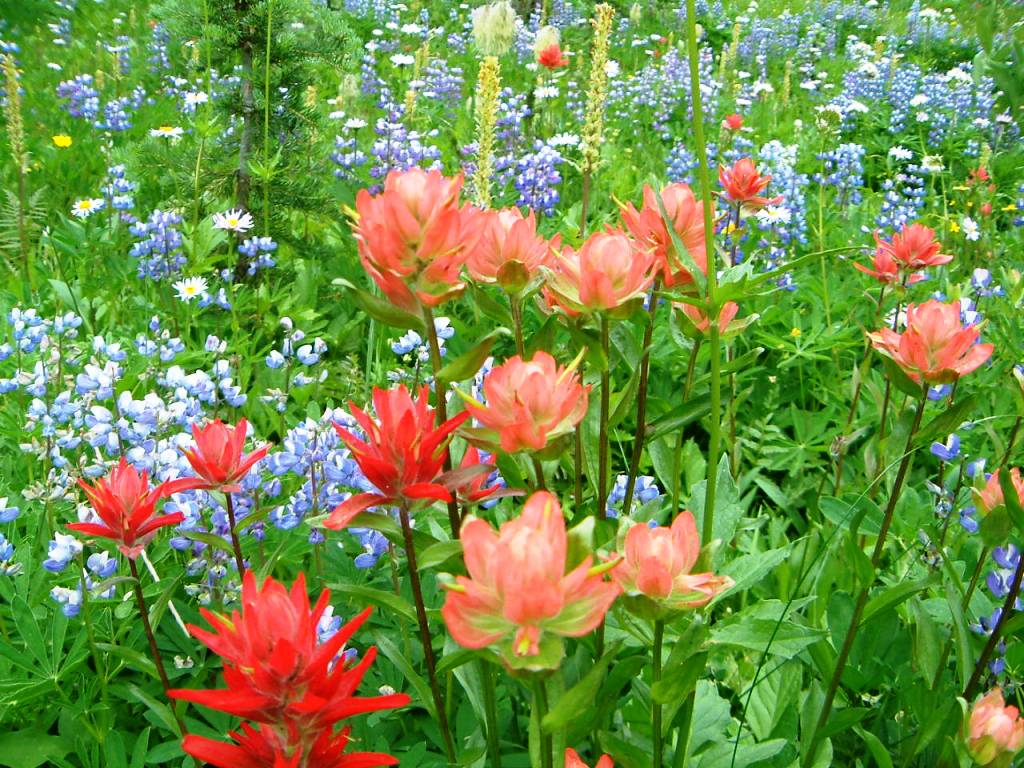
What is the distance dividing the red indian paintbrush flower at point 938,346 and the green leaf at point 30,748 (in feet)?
4.72

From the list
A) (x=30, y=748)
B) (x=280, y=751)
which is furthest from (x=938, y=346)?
(x=30, y=748)

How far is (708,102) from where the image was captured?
241 inches

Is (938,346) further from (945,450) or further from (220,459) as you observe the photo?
(220,459)

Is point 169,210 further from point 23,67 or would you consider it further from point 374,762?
point 23,67

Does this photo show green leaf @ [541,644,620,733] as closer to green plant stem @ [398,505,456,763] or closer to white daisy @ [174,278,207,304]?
green plant stem @ [398,505,456,763]

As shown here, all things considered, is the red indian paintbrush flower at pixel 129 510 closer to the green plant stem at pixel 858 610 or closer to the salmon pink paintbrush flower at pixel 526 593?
the salmon pink paintbrush flower at pixel 526 593

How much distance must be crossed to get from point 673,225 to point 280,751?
2.48 feet

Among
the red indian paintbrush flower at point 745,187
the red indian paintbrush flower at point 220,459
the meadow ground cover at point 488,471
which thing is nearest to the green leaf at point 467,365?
the meadow ground cover at point 488,471

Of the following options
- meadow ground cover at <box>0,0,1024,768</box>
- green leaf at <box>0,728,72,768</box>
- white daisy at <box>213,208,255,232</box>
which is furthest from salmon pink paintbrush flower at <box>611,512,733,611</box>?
white daisy at <box>213,208,255,232</box>

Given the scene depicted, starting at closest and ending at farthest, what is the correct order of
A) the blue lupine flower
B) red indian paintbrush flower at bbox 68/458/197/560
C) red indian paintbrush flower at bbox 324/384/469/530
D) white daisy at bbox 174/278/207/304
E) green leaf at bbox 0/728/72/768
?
1. red indian paintbrush flower at bbox 324/384/469/530
2. red indian paintbrush flower at bbox 68/458/197/560
3. green leaf at bbox 0/728/72/768
4. the blue lupine flower
5. white daisy at bbox 174/278/207/304

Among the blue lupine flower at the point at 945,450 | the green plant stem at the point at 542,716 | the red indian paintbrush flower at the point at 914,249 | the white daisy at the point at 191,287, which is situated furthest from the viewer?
the white daisy at the point at 191,287

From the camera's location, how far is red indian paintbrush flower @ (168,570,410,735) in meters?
0.75

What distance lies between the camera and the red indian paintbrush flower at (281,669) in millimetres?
748

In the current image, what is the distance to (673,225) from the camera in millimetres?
1143
